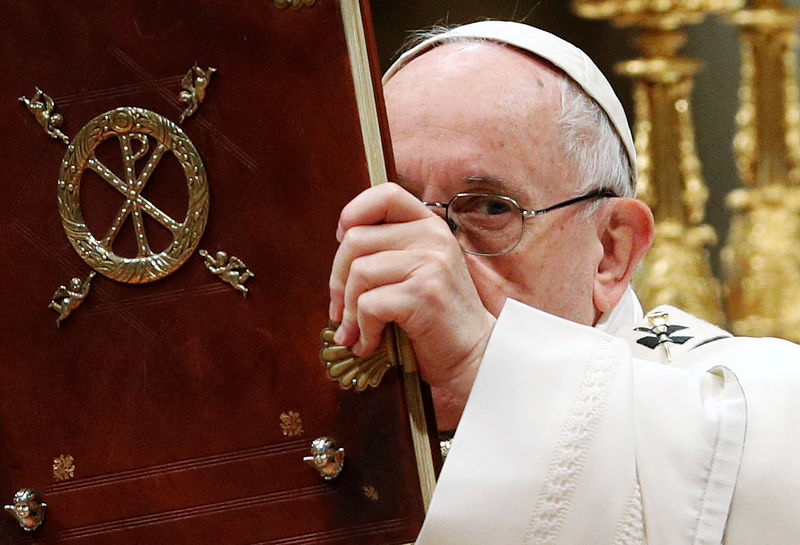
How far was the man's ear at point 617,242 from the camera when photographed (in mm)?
1984

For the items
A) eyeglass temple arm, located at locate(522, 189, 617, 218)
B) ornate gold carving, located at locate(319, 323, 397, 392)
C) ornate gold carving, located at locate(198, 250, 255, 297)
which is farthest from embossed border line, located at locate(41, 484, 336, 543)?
eyeglass temple arm, located at locate(522, 189, 617, 218)

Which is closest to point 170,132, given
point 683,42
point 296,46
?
point 296,46

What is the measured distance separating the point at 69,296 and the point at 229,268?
0.19 meters

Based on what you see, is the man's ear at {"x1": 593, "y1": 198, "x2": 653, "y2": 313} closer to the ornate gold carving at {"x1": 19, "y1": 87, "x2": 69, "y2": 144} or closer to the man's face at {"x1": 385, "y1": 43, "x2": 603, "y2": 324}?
the man's face at {"x1": 385, "y1": 43, "x2": 603, "y2": 324}

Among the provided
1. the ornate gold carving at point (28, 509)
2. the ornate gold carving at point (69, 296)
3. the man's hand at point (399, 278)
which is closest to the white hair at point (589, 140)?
the man's hand at point (399, 278)

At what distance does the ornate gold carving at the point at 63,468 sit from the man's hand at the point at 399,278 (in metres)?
0.35

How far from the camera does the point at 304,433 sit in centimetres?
149

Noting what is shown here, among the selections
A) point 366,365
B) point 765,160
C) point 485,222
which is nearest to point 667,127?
point 765,160

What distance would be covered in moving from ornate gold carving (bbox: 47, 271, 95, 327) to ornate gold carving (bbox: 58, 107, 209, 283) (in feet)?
0.09

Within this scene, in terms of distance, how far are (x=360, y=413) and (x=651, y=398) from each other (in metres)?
0.36

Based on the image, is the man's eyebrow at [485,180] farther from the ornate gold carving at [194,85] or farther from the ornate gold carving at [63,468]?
the ornate gold carving at [63,468]

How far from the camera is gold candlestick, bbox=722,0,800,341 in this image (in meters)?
5.08

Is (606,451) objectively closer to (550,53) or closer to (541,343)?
(541,343)

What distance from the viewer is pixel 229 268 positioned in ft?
4.86
